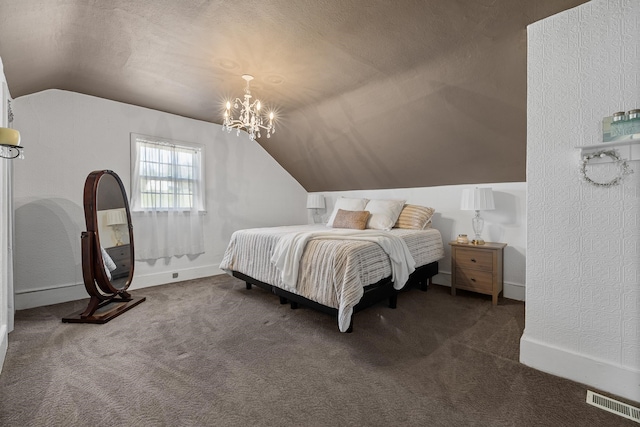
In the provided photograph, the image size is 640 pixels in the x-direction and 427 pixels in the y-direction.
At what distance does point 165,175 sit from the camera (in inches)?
147

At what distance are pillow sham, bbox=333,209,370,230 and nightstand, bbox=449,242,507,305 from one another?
1093 mm

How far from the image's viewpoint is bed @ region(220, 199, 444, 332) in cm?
222

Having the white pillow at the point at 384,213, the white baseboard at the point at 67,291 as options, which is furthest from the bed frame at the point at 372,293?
the white baseboard at the point at 67,291

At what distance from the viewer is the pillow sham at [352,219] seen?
3646mm

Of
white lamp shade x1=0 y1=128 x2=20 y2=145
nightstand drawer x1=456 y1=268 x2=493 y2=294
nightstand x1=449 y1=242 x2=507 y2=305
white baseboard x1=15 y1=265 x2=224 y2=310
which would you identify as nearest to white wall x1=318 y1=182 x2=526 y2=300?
nightstand x1=449 y1=242 x2=507 y2=305

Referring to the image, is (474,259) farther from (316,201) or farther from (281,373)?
(316,201)

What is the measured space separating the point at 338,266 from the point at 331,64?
1731mm

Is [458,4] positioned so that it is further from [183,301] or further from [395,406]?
[183,301]

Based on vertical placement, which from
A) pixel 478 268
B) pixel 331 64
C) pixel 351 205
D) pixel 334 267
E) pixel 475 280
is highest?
pixel 331 64

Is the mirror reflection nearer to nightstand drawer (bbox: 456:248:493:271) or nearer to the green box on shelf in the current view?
nightstand drawer (bbox: 456:248:493:271)

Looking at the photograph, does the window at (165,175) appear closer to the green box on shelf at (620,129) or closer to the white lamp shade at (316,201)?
the white lamp shade at (316,201)

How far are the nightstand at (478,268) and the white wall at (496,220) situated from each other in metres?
0.13

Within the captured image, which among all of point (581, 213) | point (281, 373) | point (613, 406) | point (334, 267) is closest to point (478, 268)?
point (581, 213)

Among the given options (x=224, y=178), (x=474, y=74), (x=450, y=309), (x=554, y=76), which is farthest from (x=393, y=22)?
(x=224, y=178)
